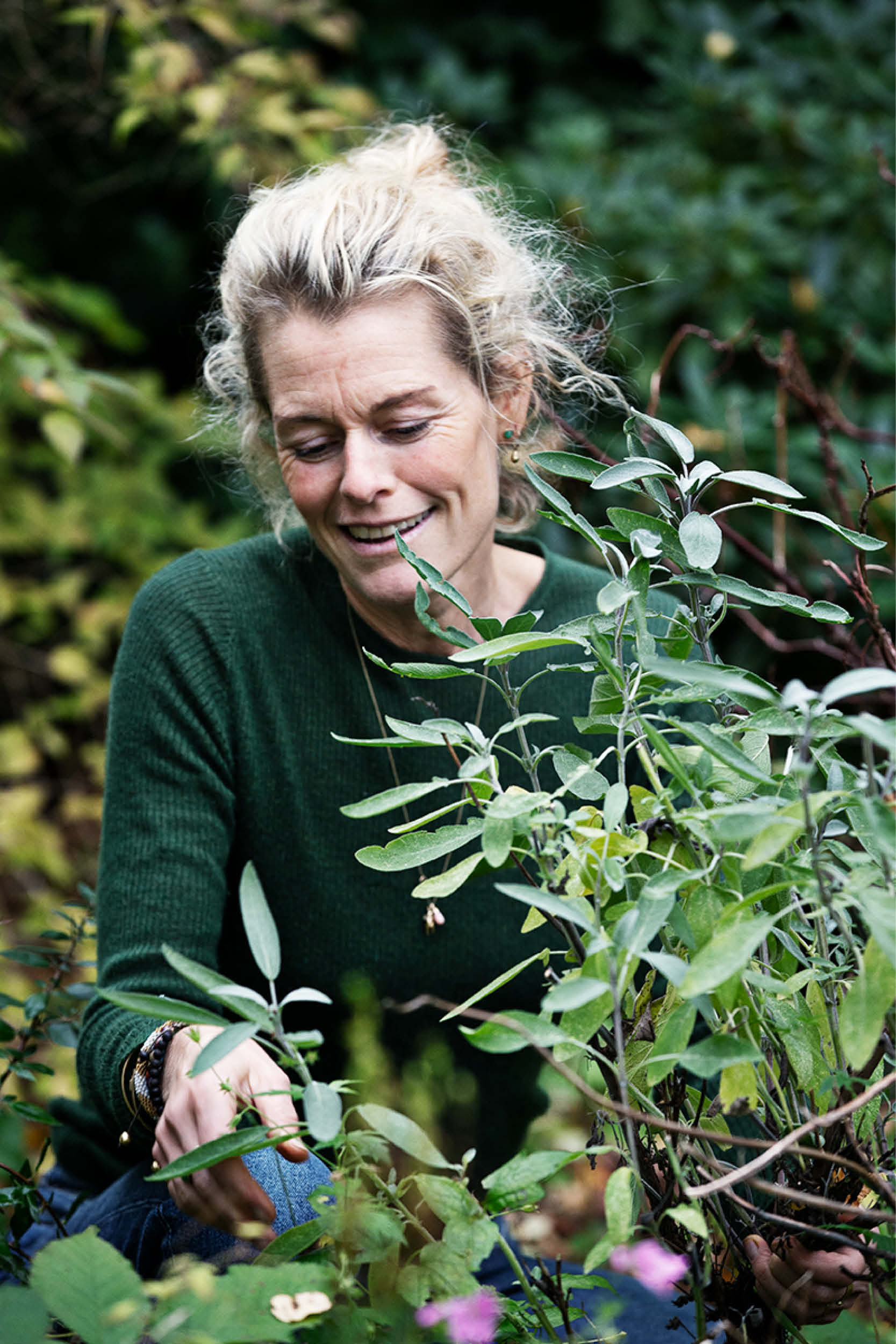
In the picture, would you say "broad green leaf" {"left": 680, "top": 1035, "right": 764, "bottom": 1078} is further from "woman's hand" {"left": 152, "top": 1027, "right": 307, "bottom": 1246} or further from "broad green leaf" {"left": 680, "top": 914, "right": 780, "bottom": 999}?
"woman's hand" {"left": 152, "top": 1027, "right": 307, "bottom": 1246}

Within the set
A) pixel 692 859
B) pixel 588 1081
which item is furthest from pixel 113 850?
pixel 692 859

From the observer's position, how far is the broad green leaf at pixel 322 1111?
2.12 ft

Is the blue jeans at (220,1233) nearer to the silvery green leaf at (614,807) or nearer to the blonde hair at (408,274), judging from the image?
the silvery green leaf at (614,807)

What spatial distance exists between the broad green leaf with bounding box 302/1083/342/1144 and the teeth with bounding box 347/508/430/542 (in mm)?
840

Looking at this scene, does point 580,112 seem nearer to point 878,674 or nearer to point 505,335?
point 505,335

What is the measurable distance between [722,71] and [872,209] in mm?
603

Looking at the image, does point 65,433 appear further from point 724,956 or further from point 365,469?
point 724,956

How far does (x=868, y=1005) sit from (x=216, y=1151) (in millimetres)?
351

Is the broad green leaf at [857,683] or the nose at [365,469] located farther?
the nose at [365,469]

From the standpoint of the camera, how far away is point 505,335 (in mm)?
1508

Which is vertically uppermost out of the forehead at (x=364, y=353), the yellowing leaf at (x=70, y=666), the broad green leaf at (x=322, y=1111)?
the forehead at (x=364, y=353)

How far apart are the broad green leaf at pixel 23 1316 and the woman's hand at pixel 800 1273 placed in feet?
1.44

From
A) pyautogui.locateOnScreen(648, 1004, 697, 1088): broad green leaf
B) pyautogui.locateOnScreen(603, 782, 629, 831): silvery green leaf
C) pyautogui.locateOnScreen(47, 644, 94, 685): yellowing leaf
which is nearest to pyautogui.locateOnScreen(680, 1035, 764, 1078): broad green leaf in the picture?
pyautogui.locateOnScreen(648, 1004, 697, 1088): broad green leaf

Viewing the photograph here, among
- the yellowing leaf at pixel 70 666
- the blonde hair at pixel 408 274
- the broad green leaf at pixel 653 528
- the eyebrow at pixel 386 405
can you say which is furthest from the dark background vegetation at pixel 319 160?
the broad green leaf at pixel 653 528
